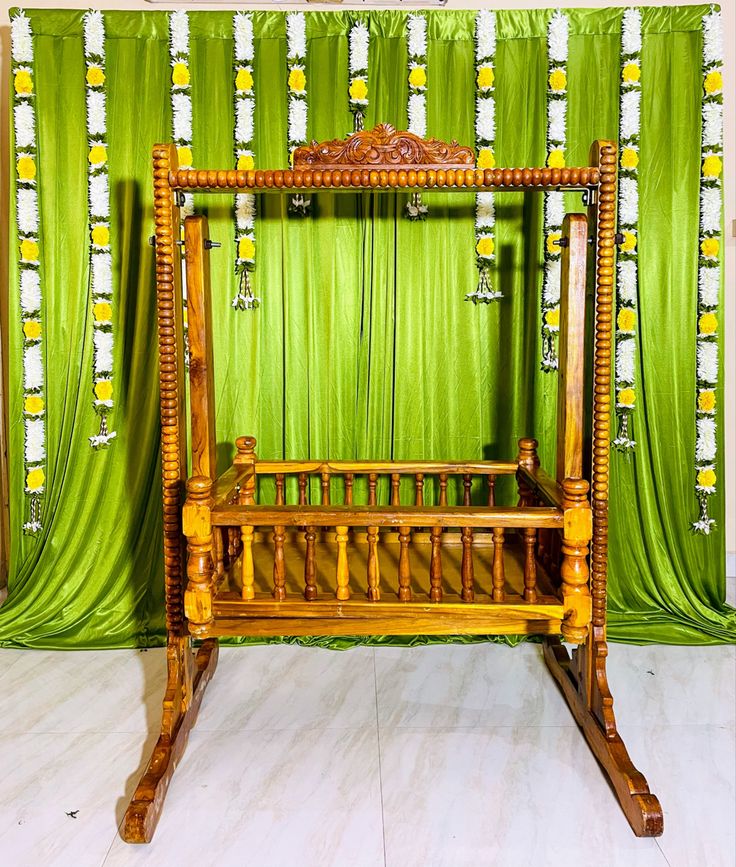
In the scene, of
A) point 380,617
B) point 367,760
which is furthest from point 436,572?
point 367,760

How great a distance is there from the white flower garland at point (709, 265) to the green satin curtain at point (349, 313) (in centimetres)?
4

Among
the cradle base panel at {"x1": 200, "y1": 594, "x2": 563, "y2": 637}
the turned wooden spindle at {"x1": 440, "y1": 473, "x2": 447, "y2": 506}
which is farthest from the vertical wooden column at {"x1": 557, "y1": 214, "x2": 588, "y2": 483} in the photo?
the turned wooden spindle at {"x1": 440, "y1": 473, "x2": 447, "y2": 506}

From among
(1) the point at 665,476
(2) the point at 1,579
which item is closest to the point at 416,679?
(1) the point at 665,476

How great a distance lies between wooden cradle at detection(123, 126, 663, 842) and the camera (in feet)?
6.59

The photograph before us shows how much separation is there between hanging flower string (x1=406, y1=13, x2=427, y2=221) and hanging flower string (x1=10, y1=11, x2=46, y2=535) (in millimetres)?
1413

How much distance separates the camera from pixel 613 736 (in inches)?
84.0

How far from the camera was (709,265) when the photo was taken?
9.46 feet

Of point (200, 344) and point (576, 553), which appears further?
point (200, 344)

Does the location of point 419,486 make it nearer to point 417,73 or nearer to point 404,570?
point 404,570

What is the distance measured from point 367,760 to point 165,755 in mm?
570

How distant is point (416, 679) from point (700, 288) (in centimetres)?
183

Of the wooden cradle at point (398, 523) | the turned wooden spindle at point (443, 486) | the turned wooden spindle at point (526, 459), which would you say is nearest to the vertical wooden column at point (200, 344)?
the wooden cradle at point (398, 523)

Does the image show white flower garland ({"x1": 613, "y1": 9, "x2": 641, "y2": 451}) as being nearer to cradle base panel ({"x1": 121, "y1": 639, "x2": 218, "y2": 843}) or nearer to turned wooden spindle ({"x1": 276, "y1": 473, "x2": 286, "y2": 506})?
turned wooden spindle ({"x1": 276, "y1": 473, "x2": 286, "y2": 506})

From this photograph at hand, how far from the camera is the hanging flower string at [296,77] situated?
2.80 meters
